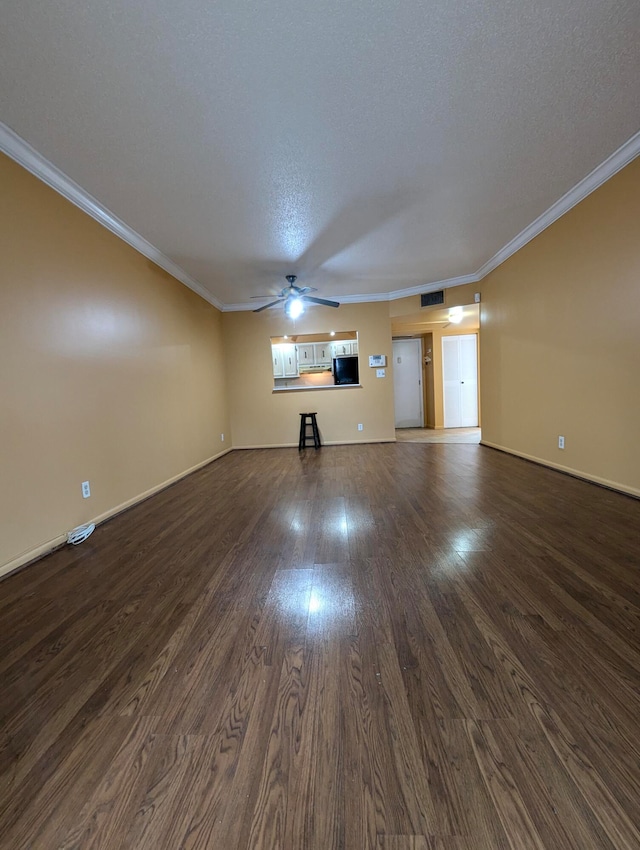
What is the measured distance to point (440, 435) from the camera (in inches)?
247

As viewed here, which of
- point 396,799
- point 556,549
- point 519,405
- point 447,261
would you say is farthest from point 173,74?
point 519,405

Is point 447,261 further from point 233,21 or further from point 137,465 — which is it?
point 137,465

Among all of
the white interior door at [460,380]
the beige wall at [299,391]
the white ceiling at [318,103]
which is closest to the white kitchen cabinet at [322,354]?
the beige wall at [299,391]

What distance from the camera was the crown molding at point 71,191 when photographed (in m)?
1.88

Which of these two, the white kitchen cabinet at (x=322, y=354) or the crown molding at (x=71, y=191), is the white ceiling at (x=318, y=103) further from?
the white kitchen cabinet at (x=322, y=354)

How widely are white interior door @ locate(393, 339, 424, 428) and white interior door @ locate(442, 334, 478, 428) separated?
66 cm

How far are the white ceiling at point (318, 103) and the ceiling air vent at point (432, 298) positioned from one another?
2035 millimetres

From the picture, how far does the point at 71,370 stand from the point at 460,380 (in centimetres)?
681

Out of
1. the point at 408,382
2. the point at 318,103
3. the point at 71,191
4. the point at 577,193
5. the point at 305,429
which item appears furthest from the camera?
the point at 408,382

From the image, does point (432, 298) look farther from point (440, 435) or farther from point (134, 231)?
point (134, 231)

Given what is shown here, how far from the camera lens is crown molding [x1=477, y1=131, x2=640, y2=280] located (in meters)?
Answer: 2.24

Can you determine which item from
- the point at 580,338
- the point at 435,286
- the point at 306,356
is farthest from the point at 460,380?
the point at 580,338

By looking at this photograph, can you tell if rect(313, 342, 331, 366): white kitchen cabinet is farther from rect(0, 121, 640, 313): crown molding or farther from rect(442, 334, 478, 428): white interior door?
rect(0, 121, 640, 313): crown molding

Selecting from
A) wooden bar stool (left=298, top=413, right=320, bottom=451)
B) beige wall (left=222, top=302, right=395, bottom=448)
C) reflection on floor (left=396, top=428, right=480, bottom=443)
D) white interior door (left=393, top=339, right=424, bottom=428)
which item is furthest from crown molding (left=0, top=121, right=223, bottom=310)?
white interior door (left=393, top=339, right=424, bottom=428)
